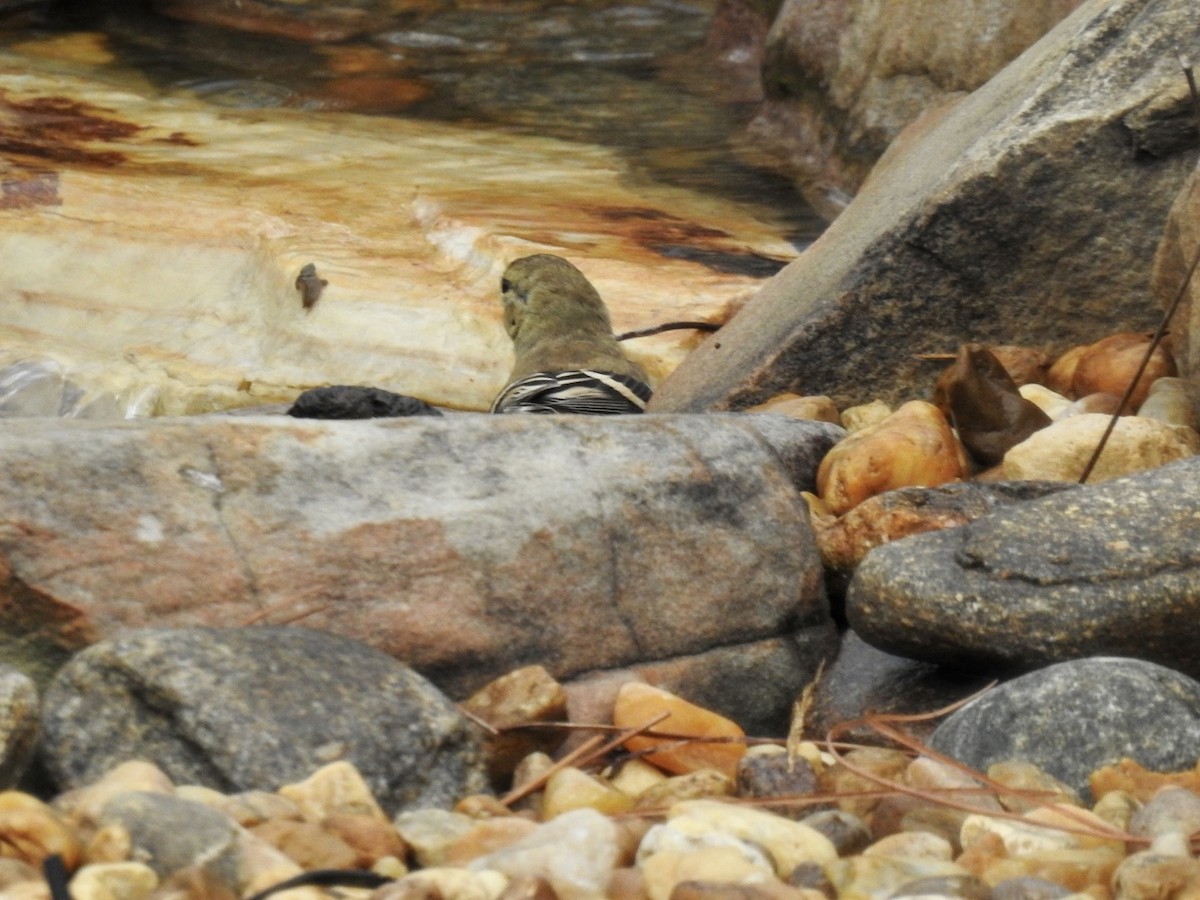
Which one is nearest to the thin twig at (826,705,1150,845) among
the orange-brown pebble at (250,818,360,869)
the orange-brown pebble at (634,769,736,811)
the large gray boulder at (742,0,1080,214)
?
the orange-brown pebble at (634,769,736,811)

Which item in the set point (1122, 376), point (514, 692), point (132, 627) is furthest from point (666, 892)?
point (1122, 376)

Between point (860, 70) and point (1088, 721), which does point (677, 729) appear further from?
point (860, 70)

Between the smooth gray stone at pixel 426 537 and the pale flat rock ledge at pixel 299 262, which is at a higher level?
the smooth gray stone at pixel 426 537

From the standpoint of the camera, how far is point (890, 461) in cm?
404

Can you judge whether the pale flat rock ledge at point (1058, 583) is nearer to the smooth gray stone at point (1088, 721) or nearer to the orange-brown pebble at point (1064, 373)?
the smooth gray stone at point (1088, 721)

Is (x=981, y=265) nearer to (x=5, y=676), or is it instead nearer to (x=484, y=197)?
(x=5, y=676)

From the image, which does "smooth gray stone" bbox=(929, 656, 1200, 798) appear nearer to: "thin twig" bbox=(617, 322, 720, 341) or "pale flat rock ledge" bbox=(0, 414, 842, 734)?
"pale flat rock ledge" bbox=(0, 414, 842, 734)

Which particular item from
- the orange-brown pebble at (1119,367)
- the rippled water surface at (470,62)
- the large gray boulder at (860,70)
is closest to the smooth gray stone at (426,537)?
the orange-brown pebble at (1119,367)

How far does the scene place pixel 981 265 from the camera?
4.92 metres

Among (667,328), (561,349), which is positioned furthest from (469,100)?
(561,349)

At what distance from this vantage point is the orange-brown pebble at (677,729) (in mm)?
2965

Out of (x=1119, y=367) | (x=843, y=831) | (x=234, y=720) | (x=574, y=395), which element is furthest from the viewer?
(x=574, y=395)

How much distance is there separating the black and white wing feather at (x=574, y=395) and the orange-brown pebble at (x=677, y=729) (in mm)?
2595

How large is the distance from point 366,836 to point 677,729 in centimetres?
→ 84
